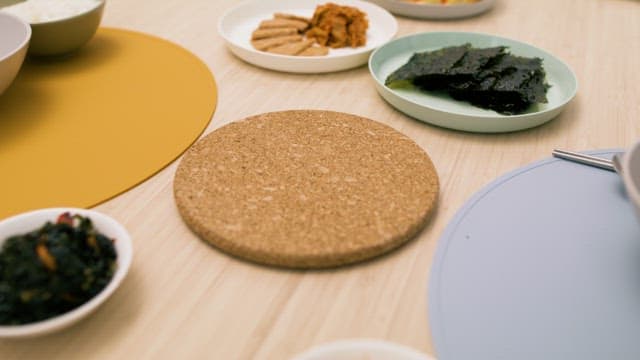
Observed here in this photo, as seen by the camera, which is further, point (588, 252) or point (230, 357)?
point (588, 252)

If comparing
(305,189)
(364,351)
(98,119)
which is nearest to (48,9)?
(98,119)

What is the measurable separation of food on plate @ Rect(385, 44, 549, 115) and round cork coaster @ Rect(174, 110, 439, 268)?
155 mm

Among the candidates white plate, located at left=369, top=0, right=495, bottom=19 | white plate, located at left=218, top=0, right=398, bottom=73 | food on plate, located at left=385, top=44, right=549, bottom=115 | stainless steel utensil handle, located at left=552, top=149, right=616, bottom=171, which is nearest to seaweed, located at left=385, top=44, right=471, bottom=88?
food on plate, located at left=385, top=44, right=549, bottom=115

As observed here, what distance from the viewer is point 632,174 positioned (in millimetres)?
570

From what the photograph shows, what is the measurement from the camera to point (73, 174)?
0.76 meters

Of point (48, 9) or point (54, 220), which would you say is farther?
point (48, 9)

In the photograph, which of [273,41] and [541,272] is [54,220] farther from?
[273,41]

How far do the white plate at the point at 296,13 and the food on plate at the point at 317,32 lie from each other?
2 cm

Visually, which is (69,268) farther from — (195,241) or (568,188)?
(568,188)

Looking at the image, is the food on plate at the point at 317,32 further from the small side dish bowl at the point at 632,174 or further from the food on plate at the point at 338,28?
the small side dish bowl at the point at 632,174

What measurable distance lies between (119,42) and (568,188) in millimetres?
921

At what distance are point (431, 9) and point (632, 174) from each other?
846 millimetres

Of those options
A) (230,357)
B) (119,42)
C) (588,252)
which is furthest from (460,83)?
(119,42)

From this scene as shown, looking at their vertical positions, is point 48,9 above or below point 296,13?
above
